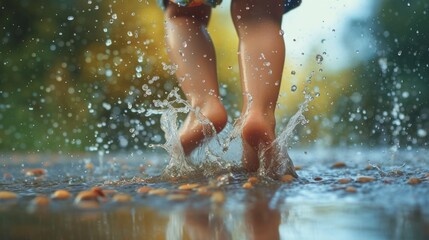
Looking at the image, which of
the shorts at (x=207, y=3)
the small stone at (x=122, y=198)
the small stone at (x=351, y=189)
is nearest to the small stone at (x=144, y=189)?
the small stone at (x=122, y=198)

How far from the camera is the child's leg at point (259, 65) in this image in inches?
91.7

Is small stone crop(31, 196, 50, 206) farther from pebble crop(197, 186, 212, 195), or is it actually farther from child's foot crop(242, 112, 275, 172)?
child's foot crop(242, 112, 275, 172)

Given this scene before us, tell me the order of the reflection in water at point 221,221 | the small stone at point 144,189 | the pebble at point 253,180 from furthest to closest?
the pebble at point 253,180, the small stone at point 144,189, the reflection in water at point 221,221

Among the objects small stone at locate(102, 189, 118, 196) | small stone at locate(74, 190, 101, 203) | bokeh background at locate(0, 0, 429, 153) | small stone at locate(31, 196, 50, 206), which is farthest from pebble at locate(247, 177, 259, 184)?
bokeh background at locate(0, 0, 429, 153)

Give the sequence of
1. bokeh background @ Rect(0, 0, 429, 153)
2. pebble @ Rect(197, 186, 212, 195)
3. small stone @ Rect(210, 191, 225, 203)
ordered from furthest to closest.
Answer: bokeh background @ Rect(0, 0, 429, 153)
pebble @ Rect(197, 186, 212, 195)
small stone @ Rect(210, 191, 225, 203)

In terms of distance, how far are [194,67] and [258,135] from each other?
39cm

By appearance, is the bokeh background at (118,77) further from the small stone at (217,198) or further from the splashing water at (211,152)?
the small stone at (217,198)

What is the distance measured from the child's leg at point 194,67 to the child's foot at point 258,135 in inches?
6.4

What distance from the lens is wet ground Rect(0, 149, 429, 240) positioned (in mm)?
1357

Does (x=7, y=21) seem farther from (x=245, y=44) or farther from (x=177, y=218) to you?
(x=177, y=218)

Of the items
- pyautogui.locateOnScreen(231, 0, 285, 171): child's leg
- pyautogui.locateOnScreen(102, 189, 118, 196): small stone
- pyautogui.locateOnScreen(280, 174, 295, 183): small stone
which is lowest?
pyautogui.locateOnScreen(280, 174, 295, 183): small stone

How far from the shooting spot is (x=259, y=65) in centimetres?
238

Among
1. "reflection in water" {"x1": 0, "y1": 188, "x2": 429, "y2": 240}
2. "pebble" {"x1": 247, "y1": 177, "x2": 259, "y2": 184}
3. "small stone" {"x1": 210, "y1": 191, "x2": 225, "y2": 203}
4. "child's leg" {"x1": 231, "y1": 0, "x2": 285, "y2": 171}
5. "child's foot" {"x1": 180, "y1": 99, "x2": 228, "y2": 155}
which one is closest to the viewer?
"reflection in water" {"x1": 0, "y1": 188, "x2": 429, "y2": 240}

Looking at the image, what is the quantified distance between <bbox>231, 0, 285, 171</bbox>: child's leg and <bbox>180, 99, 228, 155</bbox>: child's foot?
0.36ft
